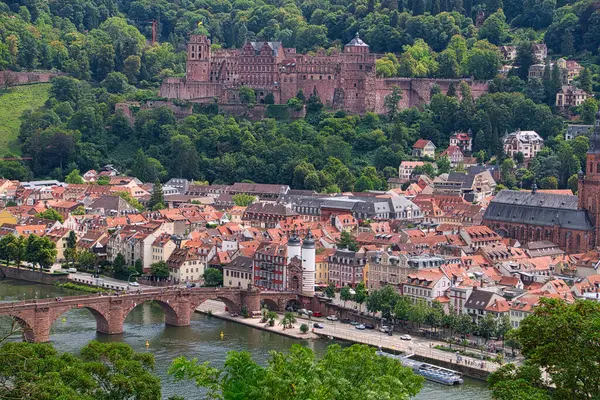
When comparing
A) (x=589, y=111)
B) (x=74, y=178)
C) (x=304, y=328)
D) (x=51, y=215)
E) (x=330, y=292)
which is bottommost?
(x=304, y=328)

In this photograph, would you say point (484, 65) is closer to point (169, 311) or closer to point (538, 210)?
point (538, 210)

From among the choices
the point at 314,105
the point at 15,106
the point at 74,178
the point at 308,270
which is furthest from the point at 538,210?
the point at 15,106

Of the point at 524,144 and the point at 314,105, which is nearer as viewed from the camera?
the point at 524,144

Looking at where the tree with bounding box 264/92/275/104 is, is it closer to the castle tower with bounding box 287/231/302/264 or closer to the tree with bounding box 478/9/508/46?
the tree with bounding box 478/9/508/46

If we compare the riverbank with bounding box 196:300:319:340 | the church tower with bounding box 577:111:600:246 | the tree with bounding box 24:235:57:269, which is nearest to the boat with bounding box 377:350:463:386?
the riverbank with bounding box 196:300:319:340

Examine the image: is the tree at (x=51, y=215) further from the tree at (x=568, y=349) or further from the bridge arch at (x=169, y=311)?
the tree at (x=568, y=349)

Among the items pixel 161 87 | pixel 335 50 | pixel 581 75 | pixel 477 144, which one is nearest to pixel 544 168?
pixel 477 144
